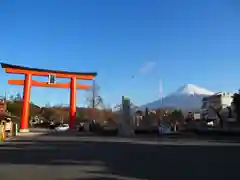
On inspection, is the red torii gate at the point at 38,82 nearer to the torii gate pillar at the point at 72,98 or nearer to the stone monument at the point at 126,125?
the torii gate pillar at the point at 72,98

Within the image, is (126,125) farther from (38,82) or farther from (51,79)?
(38,82)

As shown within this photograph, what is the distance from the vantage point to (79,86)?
71.5 meters

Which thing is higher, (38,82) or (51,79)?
(51,79)

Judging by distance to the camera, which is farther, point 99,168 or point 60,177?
point 99,168

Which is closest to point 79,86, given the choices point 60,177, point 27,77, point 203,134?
point 27,77

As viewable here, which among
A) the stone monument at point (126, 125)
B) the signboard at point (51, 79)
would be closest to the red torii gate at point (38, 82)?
the signboard at point (51, 79)

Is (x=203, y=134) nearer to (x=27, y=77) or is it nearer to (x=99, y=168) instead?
(x=27, y=77)

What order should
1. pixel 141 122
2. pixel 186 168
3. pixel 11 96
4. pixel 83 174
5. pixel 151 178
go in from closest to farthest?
1. pixel 151 178
2. pixel 83 174
3. pixel 186 168
4. pixel 141 122
5. pixel 11 96

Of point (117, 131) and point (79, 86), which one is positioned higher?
point (79, 86)

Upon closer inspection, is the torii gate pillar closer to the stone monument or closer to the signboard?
the signboard

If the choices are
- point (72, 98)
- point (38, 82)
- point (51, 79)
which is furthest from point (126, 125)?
point (38, 82)

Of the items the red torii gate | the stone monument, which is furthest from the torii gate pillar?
the stone monument

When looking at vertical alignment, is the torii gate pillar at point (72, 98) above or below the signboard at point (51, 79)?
below

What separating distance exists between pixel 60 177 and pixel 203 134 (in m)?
45.9
